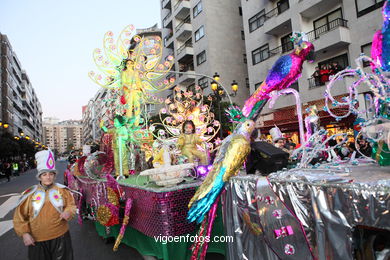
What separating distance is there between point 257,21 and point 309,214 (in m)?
19.5

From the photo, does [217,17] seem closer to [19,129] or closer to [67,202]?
[67,202]

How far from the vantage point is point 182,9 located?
27578 millimetres

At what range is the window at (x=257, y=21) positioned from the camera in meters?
18.7

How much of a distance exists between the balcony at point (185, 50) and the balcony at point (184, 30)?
0.66 m

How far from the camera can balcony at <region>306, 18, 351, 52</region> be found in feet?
44.0

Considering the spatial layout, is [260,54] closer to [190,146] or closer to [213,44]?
[213,44]

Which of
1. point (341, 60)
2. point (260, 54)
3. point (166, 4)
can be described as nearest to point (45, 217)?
point (341, 60)

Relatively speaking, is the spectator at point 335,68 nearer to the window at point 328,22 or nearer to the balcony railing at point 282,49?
the window at point 328,22

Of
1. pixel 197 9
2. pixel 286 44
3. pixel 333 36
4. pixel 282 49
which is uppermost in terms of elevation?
pixel 197 9

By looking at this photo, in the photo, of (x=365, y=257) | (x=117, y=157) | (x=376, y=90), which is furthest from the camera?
(x=117, y=157)

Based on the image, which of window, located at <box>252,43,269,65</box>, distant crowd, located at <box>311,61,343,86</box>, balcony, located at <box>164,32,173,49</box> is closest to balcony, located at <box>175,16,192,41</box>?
balcony, located at <box>164,32,173,49</box>

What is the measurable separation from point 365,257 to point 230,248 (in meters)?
1.28

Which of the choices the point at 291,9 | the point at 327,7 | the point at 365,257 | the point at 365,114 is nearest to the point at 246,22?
the point at 291,9

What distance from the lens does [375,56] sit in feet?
8.30
